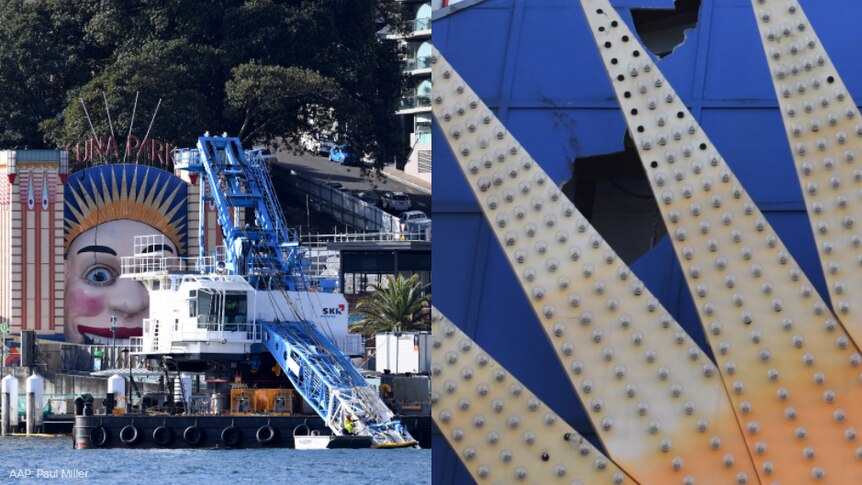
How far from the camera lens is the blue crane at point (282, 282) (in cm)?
4584

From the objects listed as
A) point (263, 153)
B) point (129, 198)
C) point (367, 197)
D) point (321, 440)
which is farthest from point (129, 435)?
point (367, 197)

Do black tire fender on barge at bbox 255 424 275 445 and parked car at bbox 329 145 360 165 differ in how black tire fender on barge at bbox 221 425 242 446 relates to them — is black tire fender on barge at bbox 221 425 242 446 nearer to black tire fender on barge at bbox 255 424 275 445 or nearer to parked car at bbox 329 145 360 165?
black tire fender on barge at bbox 255 424 275 445

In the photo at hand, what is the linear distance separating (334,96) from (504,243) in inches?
2702

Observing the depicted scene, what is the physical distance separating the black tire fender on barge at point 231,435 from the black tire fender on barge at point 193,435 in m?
0.52

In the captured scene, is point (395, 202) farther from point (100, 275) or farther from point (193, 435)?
point (193, 435)

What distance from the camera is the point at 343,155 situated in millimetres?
85812

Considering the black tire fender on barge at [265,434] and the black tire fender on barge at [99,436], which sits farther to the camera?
the black tire fender on barge at [99,436]

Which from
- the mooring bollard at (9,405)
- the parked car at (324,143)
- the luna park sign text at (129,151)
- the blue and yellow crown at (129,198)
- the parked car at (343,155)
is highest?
the parked car at (324,143)

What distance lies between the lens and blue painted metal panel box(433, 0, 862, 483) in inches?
355

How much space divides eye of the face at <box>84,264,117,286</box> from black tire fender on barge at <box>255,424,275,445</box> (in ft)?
54.5

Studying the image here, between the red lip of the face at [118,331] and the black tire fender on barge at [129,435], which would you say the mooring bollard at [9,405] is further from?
the black tire fender on barge at [129,435]

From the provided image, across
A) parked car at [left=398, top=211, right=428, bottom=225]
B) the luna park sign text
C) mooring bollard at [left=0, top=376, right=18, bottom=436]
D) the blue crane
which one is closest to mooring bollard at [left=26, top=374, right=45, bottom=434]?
mooring bollard at [left=0, top=376, right=18, bottom=436]

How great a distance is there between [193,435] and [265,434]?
1672 mm

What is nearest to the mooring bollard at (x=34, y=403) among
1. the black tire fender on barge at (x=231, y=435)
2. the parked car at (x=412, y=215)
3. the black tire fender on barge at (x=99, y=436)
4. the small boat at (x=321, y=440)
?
the black tire fender on barge at (x=99, y=436)
